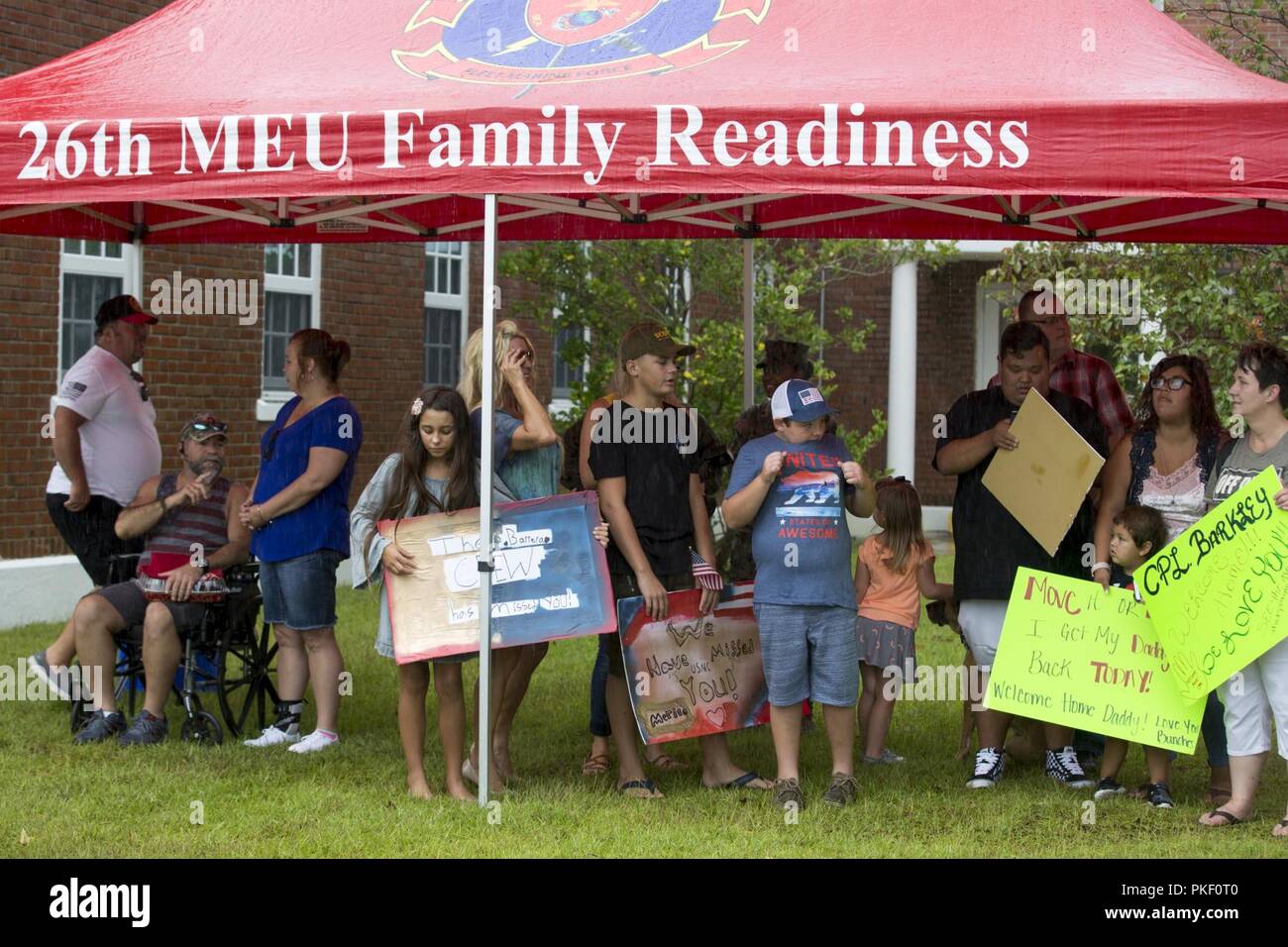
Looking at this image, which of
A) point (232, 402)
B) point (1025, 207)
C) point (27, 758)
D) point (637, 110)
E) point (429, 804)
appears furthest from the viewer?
point (232, 402)

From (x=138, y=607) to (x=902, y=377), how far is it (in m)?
12.2

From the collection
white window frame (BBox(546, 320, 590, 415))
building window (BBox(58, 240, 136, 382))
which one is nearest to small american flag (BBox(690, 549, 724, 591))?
building window (BBox(58, 240, 136, 382))

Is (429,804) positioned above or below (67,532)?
below

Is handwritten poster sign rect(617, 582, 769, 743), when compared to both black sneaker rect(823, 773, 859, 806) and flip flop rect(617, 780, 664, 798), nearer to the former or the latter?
flip flop rect(617, 780, 664, 798)

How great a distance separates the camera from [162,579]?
7.73 meters

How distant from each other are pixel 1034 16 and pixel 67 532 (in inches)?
216

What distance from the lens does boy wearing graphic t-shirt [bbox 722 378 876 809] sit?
21.3ft

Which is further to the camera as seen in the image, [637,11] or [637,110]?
[637,11]

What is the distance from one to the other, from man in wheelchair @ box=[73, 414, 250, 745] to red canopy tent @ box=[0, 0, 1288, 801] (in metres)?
1.47

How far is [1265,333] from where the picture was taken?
32.9ft

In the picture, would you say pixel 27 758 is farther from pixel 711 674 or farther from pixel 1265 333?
pixel 1265 333

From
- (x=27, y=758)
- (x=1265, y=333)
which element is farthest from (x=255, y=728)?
(x=1265, y=333)

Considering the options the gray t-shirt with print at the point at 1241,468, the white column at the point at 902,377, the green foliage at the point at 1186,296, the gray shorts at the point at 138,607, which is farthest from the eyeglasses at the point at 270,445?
the white column at the point at 902,377

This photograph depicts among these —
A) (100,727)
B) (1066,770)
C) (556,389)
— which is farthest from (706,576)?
(556,389)
